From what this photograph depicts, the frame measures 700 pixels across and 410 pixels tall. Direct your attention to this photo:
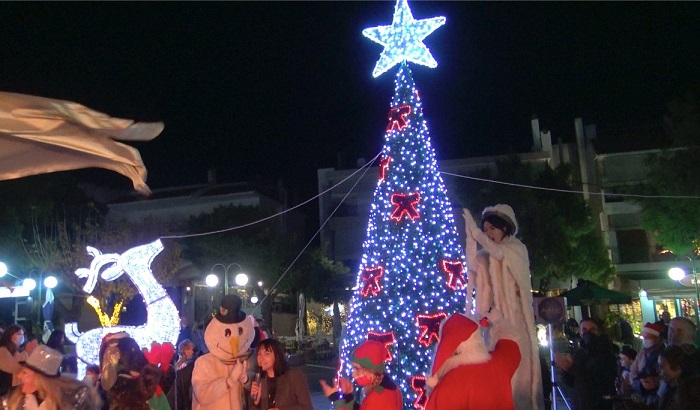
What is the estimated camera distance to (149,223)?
25.5m

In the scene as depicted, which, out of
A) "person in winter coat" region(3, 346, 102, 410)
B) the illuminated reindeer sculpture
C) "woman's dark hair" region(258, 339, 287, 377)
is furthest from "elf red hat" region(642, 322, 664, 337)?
the illuminated reindeer sculpture

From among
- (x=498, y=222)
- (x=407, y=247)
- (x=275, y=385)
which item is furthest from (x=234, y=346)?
(x=407, y=247)

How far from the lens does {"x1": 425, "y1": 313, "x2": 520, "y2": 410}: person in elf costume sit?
3.66 m

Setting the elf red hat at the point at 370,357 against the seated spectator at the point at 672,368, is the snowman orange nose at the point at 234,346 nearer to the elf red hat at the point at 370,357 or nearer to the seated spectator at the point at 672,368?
the elf red hat at the point at 370,357

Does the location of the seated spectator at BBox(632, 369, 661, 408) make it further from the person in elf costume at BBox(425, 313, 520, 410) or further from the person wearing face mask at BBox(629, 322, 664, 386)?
the person in elf costume at BBox(425, 313, 520, 410)

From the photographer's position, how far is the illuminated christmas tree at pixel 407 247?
33.1 ft

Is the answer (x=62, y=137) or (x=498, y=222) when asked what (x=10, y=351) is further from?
(x=498, y=222)

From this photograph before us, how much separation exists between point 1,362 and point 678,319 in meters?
7.19

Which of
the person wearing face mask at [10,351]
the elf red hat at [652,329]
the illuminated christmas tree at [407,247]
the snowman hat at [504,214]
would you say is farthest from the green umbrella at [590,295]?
the person wearing face mask at [10,351]

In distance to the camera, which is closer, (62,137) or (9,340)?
(62,137)

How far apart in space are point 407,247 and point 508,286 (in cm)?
497

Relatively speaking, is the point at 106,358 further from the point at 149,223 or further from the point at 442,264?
the point at 149,223

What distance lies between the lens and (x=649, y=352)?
22.9ft

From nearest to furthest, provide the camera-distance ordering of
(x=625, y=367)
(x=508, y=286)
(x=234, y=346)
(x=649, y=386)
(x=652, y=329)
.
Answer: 1. (x=234, y=346)
2. (x=508, y=286)
3. (x=649, y=386)
4. (x=652, y=329)
5. (x=625, y=367)
